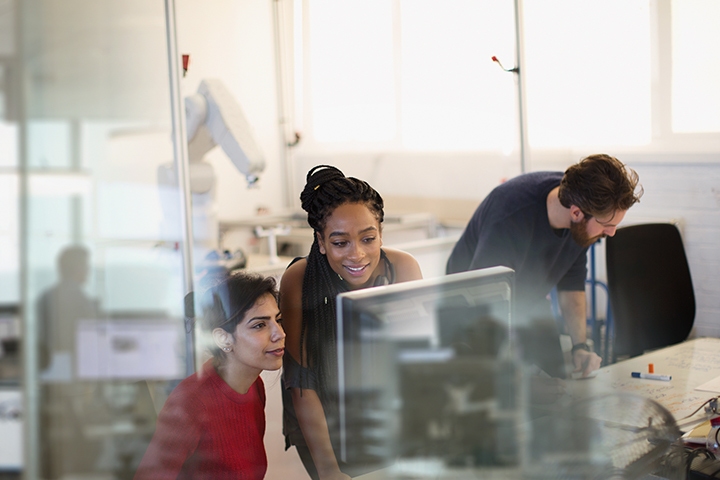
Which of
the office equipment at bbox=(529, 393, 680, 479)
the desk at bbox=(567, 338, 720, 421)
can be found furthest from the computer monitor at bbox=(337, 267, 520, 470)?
the desk at bbox=(567, 338, 720, 421)

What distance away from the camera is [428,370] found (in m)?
0.93

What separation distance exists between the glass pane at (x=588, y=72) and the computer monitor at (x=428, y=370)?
7.13ft

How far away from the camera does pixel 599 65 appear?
9.91 feet

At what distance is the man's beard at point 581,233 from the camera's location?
182 cm

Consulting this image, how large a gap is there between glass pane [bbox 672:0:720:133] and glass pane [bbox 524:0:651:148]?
0.38ft

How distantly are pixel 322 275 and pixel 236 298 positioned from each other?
0.17 metres

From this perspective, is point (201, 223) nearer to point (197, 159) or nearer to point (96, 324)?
point (197, 159)

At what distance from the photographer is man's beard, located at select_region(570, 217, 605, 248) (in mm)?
1820

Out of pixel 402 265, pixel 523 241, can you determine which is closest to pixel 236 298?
pixel 402 265

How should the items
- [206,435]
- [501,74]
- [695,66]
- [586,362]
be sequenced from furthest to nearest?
[501,74] < [695,66] < [586,362] < [206,435]

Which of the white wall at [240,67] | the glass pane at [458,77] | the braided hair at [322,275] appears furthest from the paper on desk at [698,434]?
the white wall at [240,67]

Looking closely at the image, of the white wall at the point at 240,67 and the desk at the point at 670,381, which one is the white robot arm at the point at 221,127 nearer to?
the white wall at the point at 240,67

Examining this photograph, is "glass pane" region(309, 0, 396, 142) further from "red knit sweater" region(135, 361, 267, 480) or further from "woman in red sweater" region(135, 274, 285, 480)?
"red knit sweater" region(135, 361, 267, 480)

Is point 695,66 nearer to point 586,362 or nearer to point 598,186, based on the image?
point 598,186
